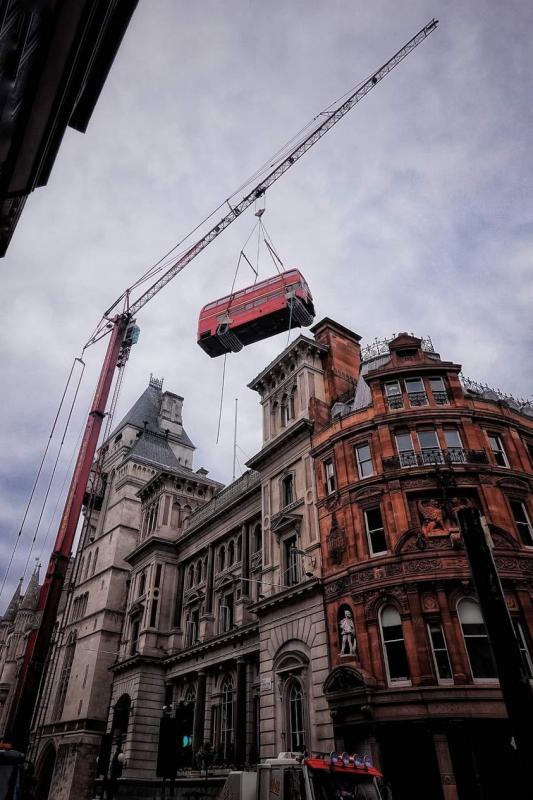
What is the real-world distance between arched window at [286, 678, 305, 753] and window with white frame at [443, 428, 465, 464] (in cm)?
1310

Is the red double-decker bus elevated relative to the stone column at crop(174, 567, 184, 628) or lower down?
elevated

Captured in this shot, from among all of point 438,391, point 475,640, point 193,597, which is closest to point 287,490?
point 438,391

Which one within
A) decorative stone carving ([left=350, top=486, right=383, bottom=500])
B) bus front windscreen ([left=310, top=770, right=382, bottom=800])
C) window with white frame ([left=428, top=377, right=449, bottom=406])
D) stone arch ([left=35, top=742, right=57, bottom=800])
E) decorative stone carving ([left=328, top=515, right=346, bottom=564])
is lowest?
bus front windscreen ([left=310, top=770, right=382, bottom=800])

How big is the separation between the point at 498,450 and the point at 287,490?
1218 centimetres

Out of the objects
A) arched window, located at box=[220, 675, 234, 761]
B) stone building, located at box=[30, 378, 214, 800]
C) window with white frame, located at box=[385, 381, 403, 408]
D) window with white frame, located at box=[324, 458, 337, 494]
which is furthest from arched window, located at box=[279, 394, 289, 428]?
stone building, located at box=[30, 378, 214, 800]

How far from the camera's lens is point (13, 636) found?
9494 centimetres

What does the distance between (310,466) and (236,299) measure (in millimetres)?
21164

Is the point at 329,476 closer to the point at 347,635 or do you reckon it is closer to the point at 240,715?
the point at 347,635

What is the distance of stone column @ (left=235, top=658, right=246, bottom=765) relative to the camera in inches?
1134

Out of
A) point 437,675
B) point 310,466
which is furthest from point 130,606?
point 437,675

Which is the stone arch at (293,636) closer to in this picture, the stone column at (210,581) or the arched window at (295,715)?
the arched window at (295,715)

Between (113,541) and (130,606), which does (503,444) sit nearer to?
(130,606)

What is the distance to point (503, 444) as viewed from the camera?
87.7ft

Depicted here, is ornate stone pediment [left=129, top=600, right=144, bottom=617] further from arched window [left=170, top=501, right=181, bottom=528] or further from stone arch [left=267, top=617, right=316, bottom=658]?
stone arch [left=267, top=617, right=316, bottom=658]
